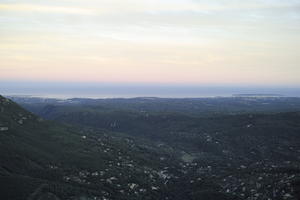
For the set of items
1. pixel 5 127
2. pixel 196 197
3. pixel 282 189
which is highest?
pixel 5 127

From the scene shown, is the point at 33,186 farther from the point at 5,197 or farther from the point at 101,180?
the point at 101,180

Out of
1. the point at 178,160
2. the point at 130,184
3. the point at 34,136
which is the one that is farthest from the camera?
the point at 178,160

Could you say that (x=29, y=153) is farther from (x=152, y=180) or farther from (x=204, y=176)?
(x=204, y=176)

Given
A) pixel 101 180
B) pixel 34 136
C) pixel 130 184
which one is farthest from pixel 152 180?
pixel 34 136

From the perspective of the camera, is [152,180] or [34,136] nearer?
[152,180]

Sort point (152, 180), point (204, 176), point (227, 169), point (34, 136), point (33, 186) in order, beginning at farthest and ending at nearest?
1. point (34, 136)
2. point (227, 169)
3. point (204, 176)
4. point (152, 180)
5. point (33, 186)

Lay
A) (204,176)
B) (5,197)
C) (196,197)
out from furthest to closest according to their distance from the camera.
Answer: (204,176) < (196,197) < (5,197)

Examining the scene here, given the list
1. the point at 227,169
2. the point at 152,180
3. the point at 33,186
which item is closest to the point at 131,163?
the point at 152,180

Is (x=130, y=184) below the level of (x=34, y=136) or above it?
below

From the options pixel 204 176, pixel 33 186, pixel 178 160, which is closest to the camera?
pixel 33 186
